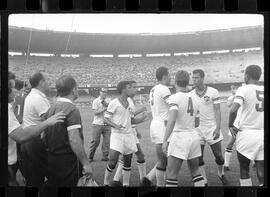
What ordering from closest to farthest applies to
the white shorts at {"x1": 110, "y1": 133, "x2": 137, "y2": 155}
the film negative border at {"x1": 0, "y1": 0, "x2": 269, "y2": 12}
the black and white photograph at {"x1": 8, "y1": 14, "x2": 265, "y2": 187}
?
the film negative border at {"x1": 0, "y1": 0, "x2": 269, "y2": 12} < the black and white photograph at {"x1": 8, "y1": 14, "x2": 265, "y2": 187} < the white shorts at {"x1": 110, "y1": 133, "x2": 137, "y2": 155}

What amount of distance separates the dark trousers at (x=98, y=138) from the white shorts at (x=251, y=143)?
5.08 feet

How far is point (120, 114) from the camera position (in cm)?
519

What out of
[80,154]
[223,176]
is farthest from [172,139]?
[80,154]

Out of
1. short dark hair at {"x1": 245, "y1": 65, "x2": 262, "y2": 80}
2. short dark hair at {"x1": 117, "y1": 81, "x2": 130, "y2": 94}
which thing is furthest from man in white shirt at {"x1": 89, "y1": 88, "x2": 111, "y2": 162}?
short dark hair at {"x1": 245, "y1": 65, "x2": 262, "y2": 80}

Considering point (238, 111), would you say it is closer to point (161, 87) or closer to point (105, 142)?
point (161, 87)

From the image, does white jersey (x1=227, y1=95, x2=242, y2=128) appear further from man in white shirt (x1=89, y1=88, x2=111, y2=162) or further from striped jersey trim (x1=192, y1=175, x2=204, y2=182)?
man in white shirt (x1=89, y1=88, x2=111, y2=162)

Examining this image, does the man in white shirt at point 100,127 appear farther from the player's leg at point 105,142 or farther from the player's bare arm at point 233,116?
the player's bare arm at point 233,116

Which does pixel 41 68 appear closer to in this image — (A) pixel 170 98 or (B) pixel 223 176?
(A) pixel 170 98

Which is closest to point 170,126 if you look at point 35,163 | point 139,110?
point 139,110

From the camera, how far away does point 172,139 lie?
16.8 ft

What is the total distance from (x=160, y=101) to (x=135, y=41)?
76 cm

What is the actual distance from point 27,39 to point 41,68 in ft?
1.22

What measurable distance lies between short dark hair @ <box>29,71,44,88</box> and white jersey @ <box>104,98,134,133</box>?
868 millimetres

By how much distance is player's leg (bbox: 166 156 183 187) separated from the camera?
508 centimetres
